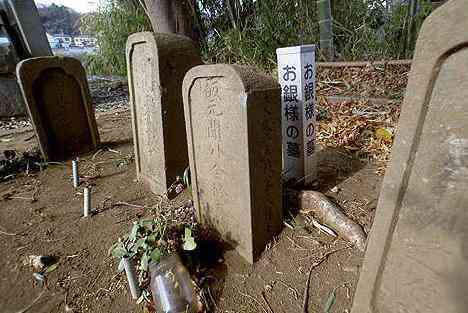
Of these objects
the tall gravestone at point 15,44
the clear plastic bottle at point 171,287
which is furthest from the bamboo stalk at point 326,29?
the tall gravestone at point 15,44

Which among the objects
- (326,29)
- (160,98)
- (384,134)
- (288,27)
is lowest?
(384,134)

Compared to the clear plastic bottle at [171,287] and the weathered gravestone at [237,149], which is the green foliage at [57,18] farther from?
the clear plastic bottle at [171,287]

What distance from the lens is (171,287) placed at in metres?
1.46

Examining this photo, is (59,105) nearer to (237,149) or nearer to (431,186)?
(237,149)

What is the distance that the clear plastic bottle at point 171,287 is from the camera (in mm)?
1430

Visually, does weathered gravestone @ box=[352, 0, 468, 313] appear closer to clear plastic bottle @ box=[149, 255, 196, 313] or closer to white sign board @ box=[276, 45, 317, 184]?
clear plastic bottle @ box=[149, 255, 196, 313]

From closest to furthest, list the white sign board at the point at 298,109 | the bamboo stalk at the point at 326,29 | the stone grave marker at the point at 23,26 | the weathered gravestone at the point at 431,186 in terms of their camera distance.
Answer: the weathered gravestone at the point at 431,186 < the white sign board at the point at 298,109 < the bamboo stalk at the point at 326,29 < the stone grave marker at the point at 23,26

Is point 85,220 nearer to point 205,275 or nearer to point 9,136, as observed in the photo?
point 205,275

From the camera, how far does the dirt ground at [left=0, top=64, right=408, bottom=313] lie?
4.99 feet

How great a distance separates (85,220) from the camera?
2.23 meters

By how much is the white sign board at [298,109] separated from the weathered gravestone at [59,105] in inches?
95.1

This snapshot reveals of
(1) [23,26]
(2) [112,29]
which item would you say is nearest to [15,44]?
(1) [23,26]

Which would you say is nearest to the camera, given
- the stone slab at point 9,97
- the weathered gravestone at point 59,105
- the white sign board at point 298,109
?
the white sign board at point 298,109

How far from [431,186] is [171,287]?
1.19 m
